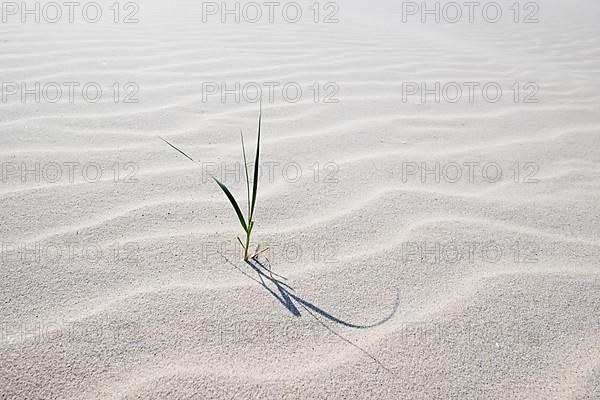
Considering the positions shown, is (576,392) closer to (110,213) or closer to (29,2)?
(110,213)

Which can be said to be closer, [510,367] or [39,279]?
[510,367]

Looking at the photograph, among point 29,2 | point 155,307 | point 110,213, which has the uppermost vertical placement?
point 29,2

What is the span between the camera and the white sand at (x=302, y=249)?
3.26 feet

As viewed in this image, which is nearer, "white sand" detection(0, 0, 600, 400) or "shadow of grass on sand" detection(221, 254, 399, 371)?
"white sand" detection(0, 0, 600, 400)

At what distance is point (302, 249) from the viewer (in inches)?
53.2

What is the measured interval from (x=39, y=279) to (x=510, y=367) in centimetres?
114

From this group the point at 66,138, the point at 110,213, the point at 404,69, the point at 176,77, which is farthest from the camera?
the point at 404,69

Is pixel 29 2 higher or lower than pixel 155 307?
higher

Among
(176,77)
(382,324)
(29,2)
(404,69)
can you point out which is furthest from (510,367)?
(29,2)

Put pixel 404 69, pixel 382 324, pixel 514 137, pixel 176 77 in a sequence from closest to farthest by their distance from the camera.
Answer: pixel 382 324 → pixel 514 137 → pixel 176 77 → pixel 404 69

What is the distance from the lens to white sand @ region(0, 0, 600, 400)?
0.99 meters

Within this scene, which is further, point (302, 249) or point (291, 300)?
point (302, 249)

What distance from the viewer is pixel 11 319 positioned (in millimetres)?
1067

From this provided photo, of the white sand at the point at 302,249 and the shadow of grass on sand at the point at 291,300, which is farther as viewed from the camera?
the shadow of grass on sand at the point at 291,300
